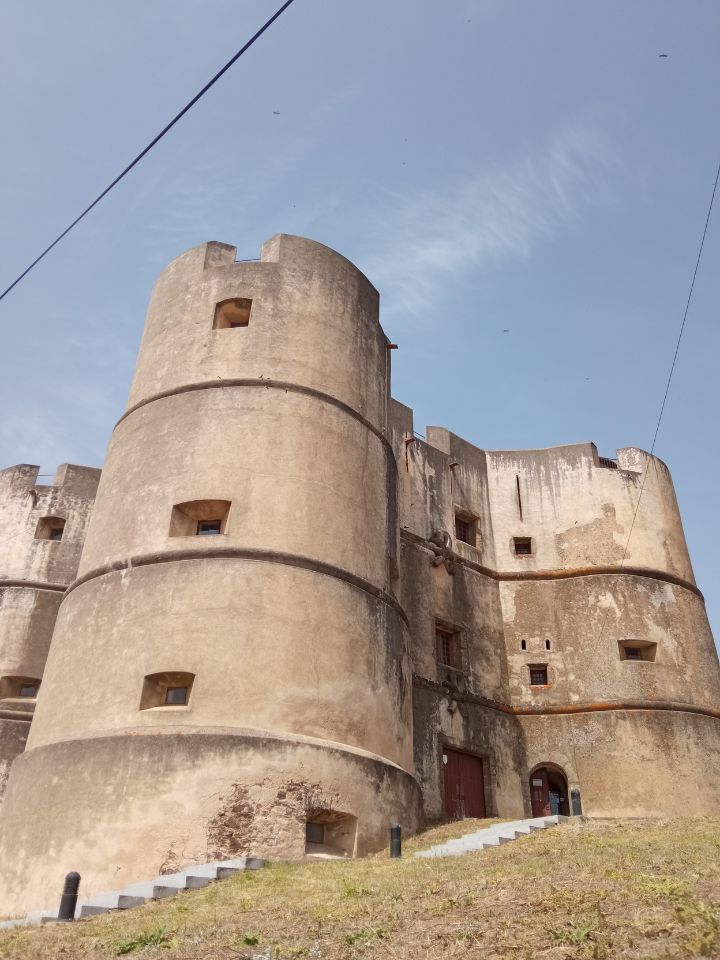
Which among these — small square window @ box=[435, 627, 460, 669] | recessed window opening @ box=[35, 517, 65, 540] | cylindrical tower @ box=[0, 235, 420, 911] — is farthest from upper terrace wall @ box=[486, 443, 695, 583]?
recessed window opening @ box=[35, 517, 65, 540]

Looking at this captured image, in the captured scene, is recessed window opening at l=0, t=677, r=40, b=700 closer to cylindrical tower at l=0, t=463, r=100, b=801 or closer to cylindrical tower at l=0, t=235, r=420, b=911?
cylindrical tower at l=0, t=463, r=100, b=801

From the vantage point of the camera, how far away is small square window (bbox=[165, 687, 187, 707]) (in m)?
13.4

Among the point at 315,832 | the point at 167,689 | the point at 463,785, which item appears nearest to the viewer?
the point at 315,832

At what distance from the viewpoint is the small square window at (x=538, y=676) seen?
22703 millimetres

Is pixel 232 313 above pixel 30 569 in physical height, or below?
above

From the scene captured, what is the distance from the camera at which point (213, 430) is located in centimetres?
1589

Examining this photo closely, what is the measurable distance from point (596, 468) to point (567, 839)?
15276 millimetres

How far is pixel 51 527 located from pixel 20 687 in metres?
4.64

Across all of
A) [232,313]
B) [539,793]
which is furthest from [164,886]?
[539,793]

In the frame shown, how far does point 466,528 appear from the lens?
24.7m

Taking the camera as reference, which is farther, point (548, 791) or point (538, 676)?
point (538, 676)

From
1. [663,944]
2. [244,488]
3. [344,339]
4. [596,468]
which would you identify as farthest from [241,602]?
[596,468]

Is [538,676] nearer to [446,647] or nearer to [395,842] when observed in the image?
[446,647]

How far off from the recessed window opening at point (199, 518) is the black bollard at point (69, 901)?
6286 mm
